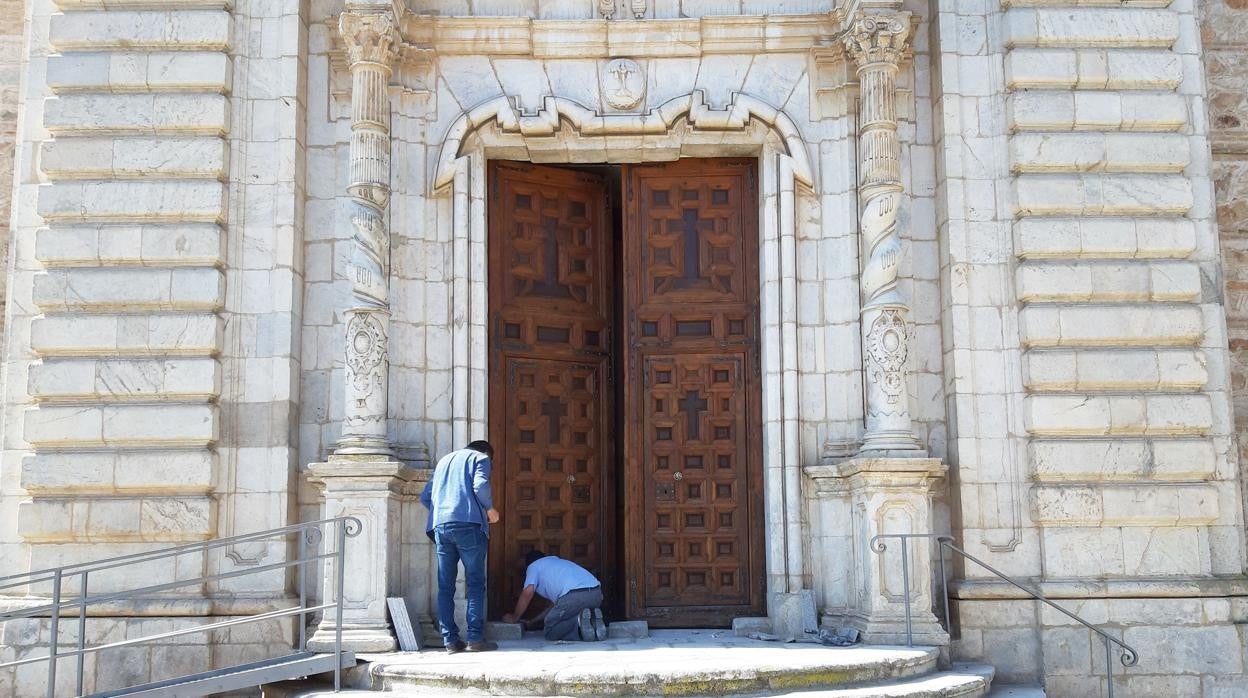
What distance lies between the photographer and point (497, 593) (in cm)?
1074

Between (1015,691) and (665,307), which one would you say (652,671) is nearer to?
(1015,691)

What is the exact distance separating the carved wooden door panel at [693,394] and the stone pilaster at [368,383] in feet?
7.01

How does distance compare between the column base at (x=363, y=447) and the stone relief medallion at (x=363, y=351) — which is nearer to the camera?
the column base at (x=363, y=447)

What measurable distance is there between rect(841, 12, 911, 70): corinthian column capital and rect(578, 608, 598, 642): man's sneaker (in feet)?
16.3

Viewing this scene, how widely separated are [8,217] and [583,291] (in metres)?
5.34

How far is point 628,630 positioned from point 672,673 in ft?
8.23

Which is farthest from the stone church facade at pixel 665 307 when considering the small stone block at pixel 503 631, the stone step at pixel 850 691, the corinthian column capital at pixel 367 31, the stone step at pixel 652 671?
the stone step at pixel 652 671

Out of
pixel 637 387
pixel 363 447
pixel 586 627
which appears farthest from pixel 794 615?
pixel 363 447

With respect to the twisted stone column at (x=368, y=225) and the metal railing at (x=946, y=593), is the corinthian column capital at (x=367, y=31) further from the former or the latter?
the metal railing at (x=946, y=593)

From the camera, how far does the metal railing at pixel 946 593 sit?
30.5 feet

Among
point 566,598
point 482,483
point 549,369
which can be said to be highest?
point 549,369

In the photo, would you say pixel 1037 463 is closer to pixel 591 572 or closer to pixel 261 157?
pixel 591 572

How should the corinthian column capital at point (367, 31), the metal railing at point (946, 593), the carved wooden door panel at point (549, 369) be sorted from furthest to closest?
the carved wooden door panel at point (549, 369) < the corinthian column capital at point (367, 31) < the metal railing at point (946, 593)

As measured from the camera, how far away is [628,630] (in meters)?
10.4
